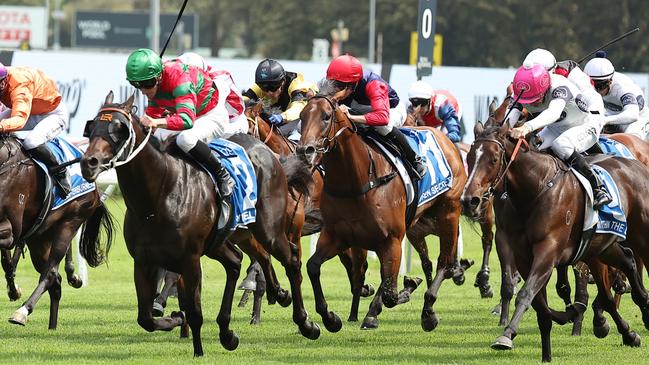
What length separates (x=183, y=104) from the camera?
8070 millimetres

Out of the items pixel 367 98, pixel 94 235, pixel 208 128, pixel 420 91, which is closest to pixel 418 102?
pixel 420 91

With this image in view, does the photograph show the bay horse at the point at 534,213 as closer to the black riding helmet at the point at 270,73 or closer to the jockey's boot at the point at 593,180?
the jockey's boot at the point at 593,180

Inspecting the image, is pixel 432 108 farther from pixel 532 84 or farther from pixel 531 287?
pixel 531 287

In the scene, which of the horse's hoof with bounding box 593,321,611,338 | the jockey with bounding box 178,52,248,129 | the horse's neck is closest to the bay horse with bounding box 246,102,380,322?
the jockey with bounding box 178,52,248,129

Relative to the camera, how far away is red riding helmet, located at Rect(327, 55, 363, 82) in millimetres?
9359

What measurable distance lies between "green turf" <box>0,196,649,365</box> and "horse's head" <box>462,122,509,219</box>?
42.2 inches

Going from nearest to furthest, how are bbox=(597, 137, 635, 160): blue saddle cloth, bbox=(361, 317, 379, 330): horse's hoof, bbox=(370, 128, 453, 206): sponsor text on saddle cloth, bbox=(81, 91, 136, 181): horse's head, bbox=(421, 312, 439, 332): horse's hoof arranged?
bbox=(81, 91, 136, 181): horse's head → bbox=(421, 312, 439, 332): horse's hoof → bbox=(361, 317, 379, 330): horse's hoof → bbox=(370, 128, 453, 206): sponsor text on saddle cloth → bbox=(597, 137, 635, 160): blue saddle cloth

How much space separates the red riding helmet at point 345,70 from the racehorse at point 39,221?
2041 mm

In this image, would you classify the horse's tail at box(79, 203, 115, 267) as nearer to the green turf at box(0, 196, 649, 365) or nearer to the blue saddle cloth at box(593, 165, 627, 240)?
the green turf at box(0, 196, 649, 365)

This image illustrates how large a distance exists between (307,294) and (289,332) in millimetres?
2814

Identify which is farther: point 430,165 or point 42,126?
point 430,165

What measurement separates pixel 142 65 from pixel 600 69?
4803mm

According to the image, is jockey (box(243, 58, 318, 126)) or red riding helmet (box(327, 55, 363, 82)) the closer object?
red riding helmet (box(327, 55, 363, 82))

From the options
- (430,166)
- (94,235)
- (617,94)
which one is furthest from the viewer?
(617,94)
